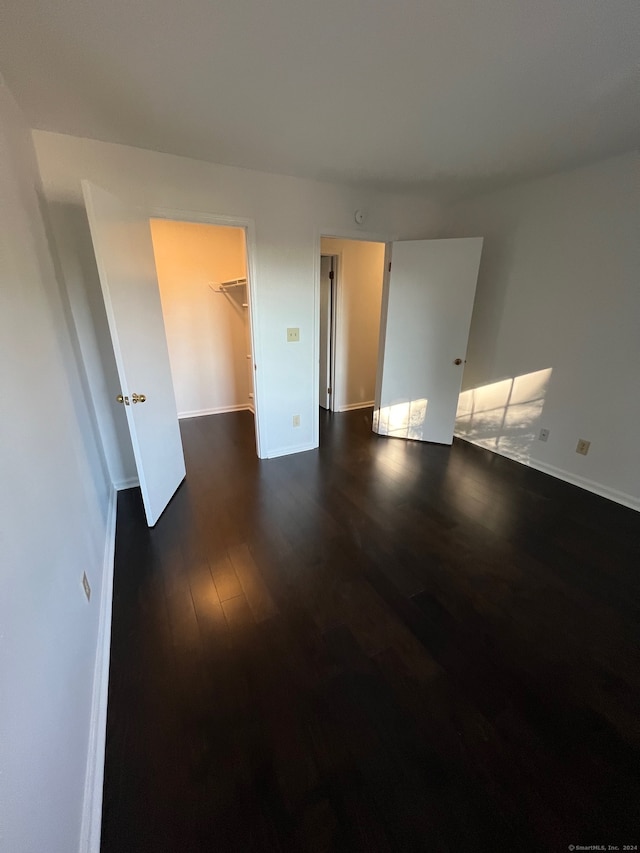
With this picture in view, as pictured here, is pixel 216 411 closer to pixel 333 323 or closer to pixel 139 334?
pixel 333 323

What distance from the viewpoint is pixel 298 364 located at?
3.16m

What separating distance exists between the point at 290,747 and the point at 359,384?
404 centimetres

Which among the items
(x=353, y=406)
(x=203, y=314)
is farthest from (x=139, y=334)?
(x=353, y=406)

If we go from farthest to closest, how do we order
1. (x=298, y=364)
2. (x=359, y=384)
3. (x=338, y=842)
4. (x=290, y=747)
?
(x=359, y=384)
(x=298, y=364)
(x=290, y=747)
(x=338, y=842)

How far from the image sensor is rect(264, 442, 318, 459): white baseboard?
327cm

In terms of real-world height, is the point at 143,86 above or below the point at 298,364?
above

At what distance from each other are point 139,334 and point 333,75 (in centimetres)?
168

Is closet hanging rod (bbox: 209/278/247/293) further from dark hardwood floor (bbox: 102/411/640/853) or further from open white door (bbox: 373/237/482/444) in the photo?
dark hardwood floor (bbox: 102/411/640/853)

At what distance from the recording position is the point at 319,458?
328cm

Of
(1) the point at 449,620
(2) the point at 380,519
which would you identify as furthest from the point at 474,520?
(1) the point at 449,620

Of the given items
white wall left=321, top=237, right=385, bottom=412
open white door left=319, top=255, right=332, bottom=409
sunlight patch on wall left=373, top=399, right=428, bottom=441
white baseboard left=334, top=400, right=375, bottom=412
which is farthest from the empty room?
white baseboard left=334, top=400, right=375, bottom=412

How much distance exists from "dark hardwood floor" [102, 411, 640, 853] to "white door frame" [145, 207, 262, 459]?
3.50 feet

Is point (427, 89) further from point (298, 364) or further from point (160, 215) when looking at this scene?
point (298, 364)

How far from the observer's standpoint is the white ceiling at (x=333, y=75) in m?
1.18
